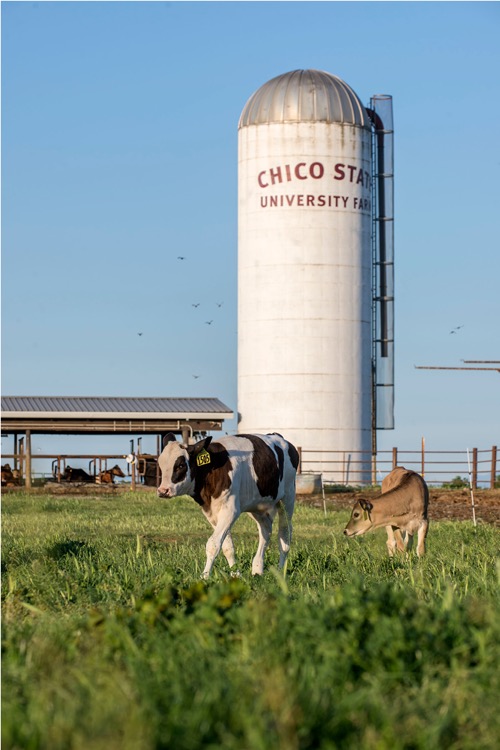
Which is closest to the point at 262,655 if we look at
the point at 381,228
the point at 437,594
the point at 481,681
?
the point at 481,681

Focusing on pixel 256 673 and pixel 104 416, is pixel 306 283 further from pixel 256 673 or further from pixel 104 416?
pixel 256 673

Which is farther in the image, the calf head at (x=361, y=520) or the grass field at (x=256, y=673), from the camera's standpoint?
the calf head at (x=361, y=520)

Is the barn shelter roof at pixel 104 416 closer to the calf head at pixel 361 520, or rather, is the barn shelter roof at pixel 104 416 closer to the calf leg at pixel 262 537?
the calf head at pixel 361 520

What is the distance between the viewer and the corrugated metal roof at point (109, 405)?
44719mm

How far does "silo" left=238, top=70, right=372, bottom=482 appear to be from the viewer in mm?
41406

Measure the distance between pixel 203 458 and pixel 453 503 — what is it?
57.6 ft

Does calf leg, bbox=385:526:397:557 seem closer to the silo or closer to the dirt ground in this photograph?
the dirt ground

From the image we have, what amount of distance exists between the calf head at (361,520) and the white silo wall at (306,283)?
2673 centimetres

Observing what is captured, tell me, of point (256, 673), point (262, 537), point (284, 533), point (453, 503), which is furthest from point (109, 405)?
point (256, 673)

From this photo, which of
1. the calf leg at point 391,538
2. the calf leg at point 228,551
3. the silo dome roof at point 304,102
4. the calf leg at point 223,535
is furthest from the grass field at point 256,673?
the silo dome roof at point 304,102

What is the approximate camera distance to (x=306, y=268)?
1630 inches

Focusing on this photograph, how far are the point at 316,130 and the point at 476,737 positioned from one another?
38.2 metres

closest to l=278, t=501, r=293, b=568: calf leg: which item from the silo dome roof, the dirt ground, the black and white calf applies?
the black and white calf

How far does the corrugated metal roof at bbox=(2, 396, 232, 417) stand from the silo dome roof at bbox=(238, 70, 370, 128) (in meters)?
10.4
